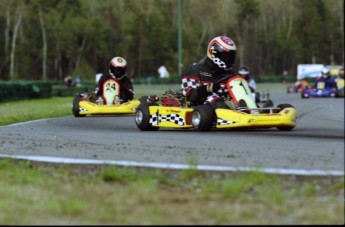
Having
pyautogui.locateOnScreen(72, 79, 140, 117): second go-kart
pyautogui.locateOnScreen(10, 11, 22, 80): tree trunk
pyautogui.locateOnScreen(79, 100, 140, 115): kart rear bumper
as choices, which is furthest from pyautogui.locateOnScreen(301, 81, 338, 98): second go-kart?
pyautogui.locateOnScreen(10, 11, 22, 80): tree trunk

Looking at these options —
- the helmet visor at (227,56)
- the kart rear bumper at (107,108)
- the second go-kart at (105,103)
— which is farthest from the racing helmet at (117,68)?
the helmet visor at (227,56)

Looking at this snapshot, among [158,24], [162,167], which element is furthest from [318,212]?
[158,24]

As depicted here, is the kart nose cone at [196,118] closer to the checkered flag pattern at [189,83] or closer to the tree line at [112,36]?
the checkered flag pattern at [189,83]

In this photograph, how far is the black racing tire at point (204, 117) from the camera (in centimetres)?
939

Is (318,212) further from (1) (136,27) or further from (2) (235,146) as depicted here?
(1) (136,27)

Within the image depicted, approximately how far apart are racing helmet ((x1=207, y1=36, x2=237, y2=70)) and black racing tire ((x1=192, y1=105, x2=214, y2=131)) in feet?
2.82

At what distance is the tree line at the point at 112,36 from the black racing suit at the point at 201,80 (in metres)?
55.3

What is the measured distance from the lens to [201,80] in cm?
1019

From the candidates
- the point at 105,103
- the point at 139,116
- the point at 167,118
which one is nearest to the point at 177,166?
the point at 167,118

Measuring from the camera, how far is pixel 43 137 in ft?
28.9

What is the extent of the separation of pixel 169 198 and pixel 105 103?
1215cm

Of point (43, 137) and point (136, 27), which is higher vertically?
point (136, 27)

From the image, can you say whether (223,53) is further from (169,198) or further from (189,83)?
Answer: (169,198)

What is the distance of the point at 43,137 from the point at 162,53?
6762 cm
